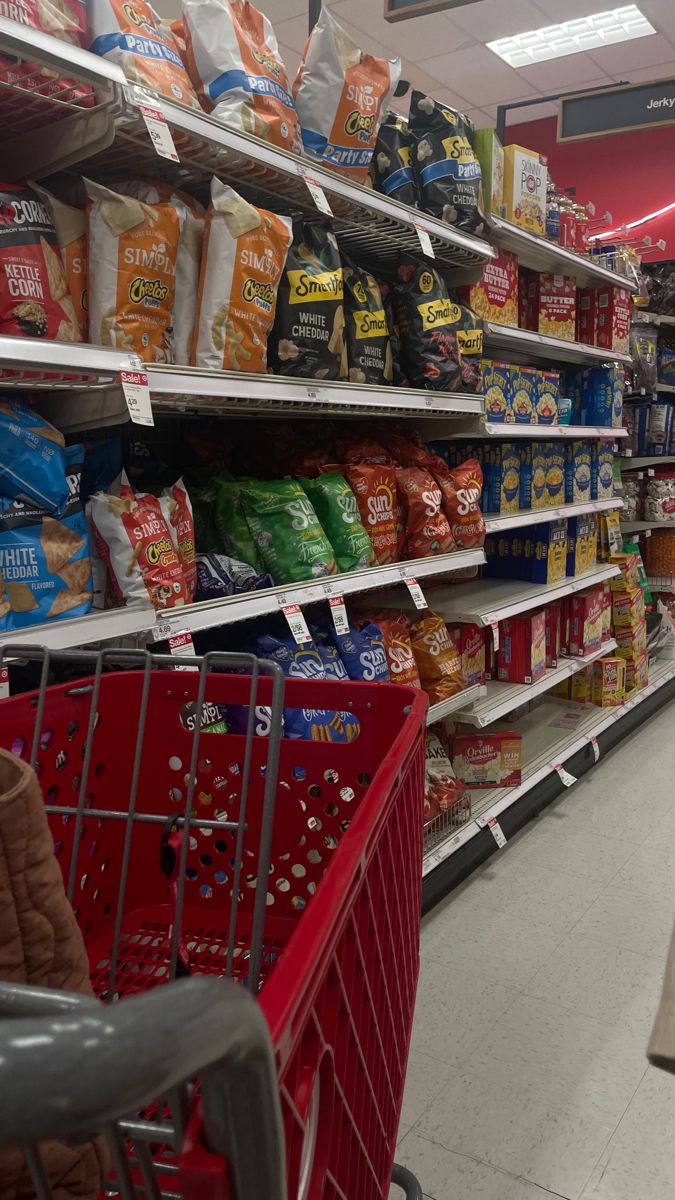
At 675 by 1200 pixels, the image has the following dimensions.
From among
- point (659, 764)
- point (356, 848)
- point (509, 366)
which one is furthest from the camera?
point (659, 764)

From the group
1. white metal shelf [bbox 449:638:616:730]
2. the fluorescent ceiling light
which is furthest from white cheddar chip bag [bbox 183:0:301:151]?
the fluorescent ceiling light

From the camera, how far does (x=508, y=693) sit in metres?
3.12

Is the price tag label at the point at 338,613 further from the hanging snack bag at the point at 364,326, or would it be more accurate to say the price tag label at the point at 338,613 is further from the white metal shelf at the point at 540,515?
the white metal shelf at the point at 540,515

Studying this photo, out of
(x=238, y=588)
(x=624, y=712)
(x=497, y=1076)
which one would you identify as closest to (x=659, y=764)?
(x=624, y=712)

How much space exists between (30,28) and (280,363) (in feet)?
2.67

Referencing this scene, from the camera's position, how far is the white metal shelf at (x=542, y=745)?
8.59ft

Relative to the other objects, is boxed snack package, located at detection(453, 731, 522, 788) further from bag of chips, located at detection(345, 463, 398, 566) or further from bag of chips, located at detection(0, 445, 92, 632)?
bag of chips, located at detection(0, 445, 92, 632)

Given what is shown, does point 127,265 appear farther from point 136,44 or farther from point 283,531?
point 283,531

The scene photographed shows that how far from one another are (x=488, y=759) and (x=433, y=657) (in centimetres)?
65

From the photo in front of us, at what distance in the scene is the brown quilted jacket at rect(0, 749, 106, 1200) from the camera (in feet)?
2.02

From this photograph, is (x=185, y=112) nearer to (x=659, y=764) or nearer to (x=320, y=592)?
(x=320, y=592)

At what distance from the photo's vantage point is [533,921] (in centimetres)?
248

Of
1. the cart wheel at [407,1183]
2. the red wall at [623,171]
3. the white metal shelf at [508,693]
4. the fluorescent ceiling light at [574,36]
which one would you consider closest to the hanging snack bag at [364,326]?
the white metal shelf at [508,693]

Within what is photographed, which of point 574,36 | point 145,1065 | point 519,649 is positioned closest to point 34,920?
point 145,1065
